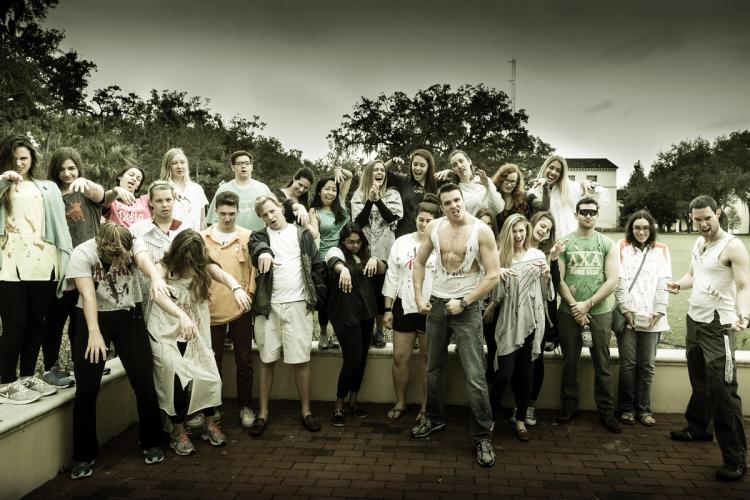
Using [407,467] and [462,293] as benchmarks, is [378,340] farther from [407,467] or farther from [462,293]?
[407,467]

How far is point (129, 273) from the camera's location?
3832mm

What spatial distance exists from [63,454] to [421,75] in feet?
105

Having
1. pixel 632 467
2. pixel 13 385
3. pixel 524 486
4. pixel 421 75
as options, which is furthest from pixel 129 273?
pixel 421 75

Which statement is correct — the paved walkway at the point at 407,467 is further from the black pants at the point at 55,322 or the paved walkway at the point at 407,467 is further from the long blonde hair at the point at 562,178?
the long blonde hair at the point at 562,178

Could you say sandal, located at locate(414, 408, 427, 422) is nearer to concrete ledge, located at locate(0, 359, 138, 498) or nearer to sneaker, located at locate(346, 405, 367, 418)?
sneaker, located at locate(346, 405, 367, 418)

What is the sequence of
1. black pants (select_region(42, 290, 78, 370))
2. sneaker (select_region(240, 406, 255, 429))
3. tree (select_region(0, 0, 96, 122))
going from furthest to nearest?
tree (select_region(0, 0, 96, 122)), sneaker (select_region(240, 406, 255, 429)), black pants (select_region(42, 290, 78, 370))

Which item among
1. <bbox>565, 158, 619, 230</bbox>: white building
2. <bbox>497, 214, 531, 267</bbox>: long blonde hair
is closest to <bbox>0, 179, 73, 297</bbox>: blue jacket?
<bbox>497, 214, 531, 267</bbox>: long blonde hair

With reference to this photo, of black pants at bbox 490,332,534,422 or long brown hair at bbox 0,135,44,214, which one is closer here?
long brown hair at bbox 0,135,44,214

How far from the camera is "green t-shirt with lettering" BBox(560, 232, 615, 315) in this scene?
15.3 feet

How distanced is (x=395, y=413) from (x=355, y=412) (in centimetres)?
38

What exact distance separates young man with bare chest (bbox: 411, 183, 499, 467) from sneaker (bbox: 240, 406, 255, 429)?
171 cm

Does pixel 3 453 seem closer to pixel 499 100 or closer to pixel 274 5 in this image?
pixel 274 5

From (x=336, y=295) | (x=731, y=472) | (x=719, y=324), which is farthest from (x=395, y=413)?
(x=719, y=324)

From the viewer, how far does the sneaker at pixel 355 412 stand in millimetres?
4863
